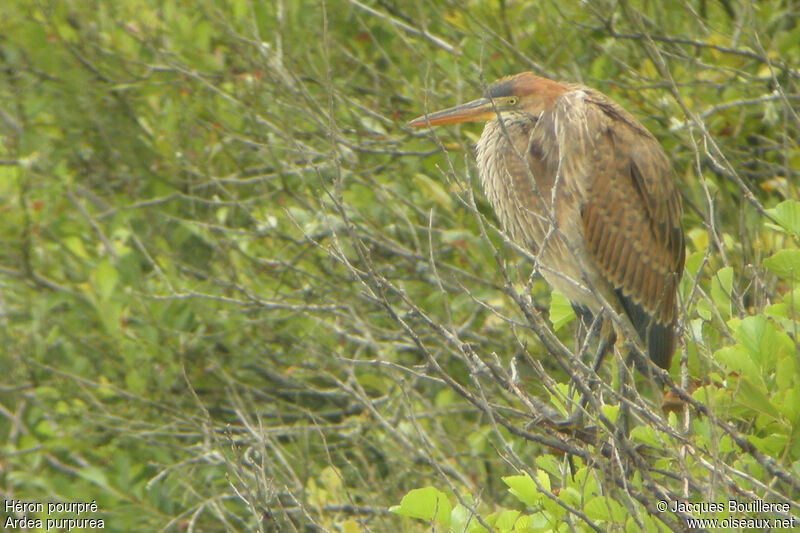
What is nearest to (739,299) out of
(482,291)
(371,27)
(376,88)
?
(482,291)

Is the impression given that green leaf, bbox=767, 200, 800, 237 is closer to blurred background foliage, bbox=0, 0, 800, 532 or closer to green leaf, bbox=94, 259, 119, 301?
blurred background foliage, bbox=0, 0, 800, 532

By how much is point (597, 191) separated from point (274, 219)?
1.56 m

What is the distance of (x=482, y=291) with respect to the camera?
4.28 m

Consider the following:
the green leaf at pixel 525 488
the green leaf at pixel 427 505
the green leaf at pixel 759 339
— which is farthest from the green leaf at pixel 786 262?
the green leaf at pixel 427 505

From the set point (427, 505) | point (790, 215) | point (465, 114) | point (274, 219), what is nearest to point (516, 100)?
point (465, 114)

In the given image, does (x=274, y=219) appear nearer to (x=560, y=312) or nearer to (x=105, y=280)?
(x=105, y=280)

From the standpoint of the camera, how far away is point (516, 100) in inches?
151

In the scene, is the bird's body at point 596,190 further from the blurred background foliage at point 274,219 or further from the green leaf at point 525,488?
the green leaf at point 525,488

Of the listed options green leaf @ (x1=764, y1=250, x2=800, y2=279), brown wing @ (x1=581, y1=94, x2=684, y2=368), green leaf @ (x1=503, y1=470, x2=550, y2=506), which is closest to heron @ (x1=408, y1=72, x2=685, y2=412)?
brown wing @ (x1=581, y1=94, x2=684, y2=368)

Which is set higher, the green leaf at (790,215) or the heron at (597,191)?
the green leaf at (790,215)

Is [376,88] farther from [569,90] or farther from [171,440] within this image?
[171,440]

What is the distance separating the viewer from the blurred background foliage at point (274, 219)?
13.3 feet

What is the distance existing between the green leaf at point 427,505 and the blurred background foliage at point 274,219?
3.86ft

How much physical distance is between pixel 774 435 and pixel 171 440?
3267mm
